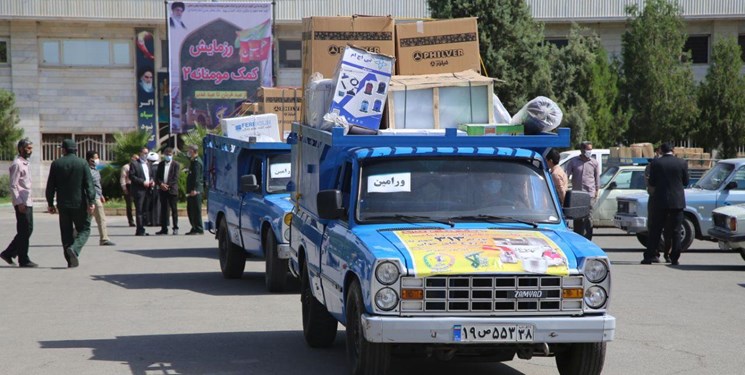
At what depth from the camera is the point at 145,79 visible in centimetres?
5003

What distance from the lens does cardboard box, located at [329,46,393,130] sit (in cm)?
1000

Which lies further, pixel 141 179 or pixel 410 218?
pixel 141 179

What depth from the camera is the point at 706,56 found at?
51594mm

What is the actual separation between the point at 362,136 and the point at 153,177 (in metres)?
18.1

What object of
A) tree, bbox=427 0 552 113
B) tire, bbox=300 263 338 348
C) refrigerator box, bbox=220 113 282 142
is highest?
tree, bbox=427 0 552 113

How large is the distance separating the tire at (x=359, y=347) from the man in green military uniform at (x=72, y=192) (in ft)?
31.6

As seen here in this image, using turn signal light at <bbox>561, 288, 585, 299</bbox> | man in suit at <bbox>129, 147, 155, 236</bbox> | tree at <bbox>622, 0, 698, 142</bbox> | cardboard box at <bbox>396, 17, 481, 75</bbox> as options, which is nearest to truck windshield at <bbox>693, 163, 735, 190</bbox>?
cardboard box at <bbox>396, 17, 481, 75</bbox>

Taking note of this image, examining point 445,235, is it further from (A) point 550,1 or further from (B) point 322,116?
(A) point 550,1

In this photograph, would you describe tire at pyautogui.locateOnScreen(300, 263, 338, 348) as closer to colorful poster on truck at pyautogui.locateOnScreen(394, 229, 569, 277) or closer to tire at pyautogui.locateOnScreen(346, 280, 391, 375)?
tire at pyautogui.locateOnScreen(346, 280, 391, 375)

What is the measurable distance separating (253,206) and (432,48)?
377 centimetres

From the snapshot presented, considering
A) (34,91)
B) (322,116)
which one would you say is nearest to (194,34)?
(34,91)

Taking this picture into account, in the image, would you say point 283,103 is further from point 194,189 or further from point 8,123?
point 8,123

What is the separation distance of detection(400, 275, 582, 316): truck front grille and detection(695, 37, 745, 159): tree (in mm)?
39151

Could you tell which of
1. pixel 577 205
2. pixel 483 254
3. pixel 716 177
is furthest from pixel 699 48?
pixel 483 254
